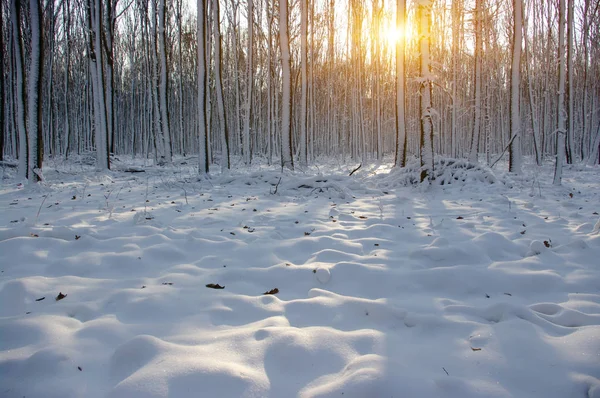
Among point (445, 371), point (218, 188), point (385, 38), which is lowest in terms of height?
point (445, 371)

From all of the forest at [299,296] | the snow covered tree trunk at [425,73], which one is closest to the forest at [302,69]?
the snow covered tree trunk at [425,73]

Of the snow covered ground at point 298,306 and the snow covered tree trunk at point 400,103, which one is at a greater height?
the snow covered tree trunk at point 400,103

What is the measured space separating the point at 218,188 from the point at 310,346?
611 cm

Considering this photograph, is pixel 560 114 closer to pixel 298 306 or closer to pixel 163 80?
pixel 298 306

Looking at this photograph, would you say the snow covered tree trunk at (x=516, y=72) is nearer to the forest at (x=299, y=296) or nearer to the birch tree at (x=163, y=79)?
the forest at (x=299, y=296)

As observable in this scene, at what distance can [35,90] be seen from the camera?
22.5 feet

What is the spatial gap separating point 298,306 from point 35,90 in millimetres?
7678

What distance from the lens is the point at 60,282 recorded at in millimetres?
2332

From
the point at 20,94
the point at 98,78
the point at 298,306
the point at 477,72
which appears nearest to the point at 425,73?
the point at 477,72

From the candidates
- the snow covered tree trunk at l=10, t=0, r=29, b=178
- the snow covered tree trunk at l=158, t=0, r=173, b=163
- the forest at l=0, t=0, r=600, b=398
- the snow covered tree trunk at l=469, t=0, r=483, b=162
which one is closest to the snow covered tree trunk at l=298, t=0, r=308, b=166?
the snow covered tree trunk at l=158, t=0, r=173, b=163

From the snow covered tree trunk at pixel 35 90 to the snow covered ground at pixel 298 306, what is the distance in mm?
3089

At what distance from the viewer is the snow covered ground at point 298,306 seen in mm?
1393

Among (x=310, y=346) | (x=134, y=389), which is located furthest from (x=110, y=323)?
(x=310, y=346)

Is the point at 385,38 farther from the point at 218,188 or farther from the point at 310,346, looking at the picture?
the point at 310,346
